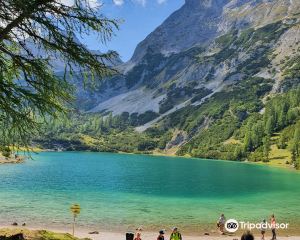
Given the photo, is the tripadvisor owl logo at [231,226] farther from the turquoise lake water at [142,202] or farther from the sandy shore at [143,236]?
the turquoise lake water at [142,202]

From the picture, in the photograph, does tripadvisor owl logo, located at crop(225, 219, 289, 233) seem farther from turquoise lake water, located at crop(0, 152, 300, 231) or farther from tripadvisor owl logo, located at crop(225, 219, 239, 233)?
turquoise lake water, located at crop(0, 152, 300, 231)

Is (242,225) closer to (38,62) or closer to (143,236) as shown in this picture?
(143,236)

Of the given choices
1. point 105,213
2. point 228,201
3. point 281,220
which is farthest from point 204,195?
point 105,213

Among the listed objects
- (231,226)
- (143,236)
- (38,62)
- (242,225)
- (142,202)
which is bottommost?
(242,225)

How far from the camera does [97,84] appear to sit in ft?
55.9

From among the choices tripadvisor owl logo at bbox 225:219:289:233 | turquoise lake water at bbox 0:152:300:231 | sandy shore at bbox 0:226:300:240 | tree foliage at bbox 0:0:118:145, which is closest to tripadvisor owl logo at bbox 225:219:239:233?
tripadvisor owl logo at bbox 225:219:289:233

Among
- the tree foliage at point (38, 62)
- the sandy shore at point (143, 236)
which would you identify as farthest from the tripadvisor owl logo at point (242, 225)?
the tree foliage at point (38, 62)

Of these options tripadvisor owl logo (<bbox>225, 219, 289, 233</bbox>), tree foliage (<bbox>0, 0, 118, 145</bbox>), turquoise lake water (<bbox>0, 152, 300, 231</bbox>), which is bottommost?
tripadvisor owl logo (<bbox>225, 219, 289, 233</bbox>)

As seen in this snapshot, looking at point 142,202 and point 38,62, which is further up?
point 38,62

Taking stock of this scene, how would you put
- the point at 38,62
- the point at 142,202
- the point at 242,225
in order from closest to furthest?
the point at 38,62 → the point at 242,225 → the point at 142,202

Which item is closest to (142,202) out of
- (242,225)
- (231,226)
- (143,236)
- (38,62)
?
(242,225)

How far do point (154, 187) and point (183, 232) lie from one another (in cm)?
4952

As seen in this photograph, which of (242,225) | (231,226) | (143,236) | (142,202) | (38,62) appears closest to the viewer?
(38,62)

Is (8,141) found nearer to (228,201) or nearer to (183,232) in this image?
(183,232)
